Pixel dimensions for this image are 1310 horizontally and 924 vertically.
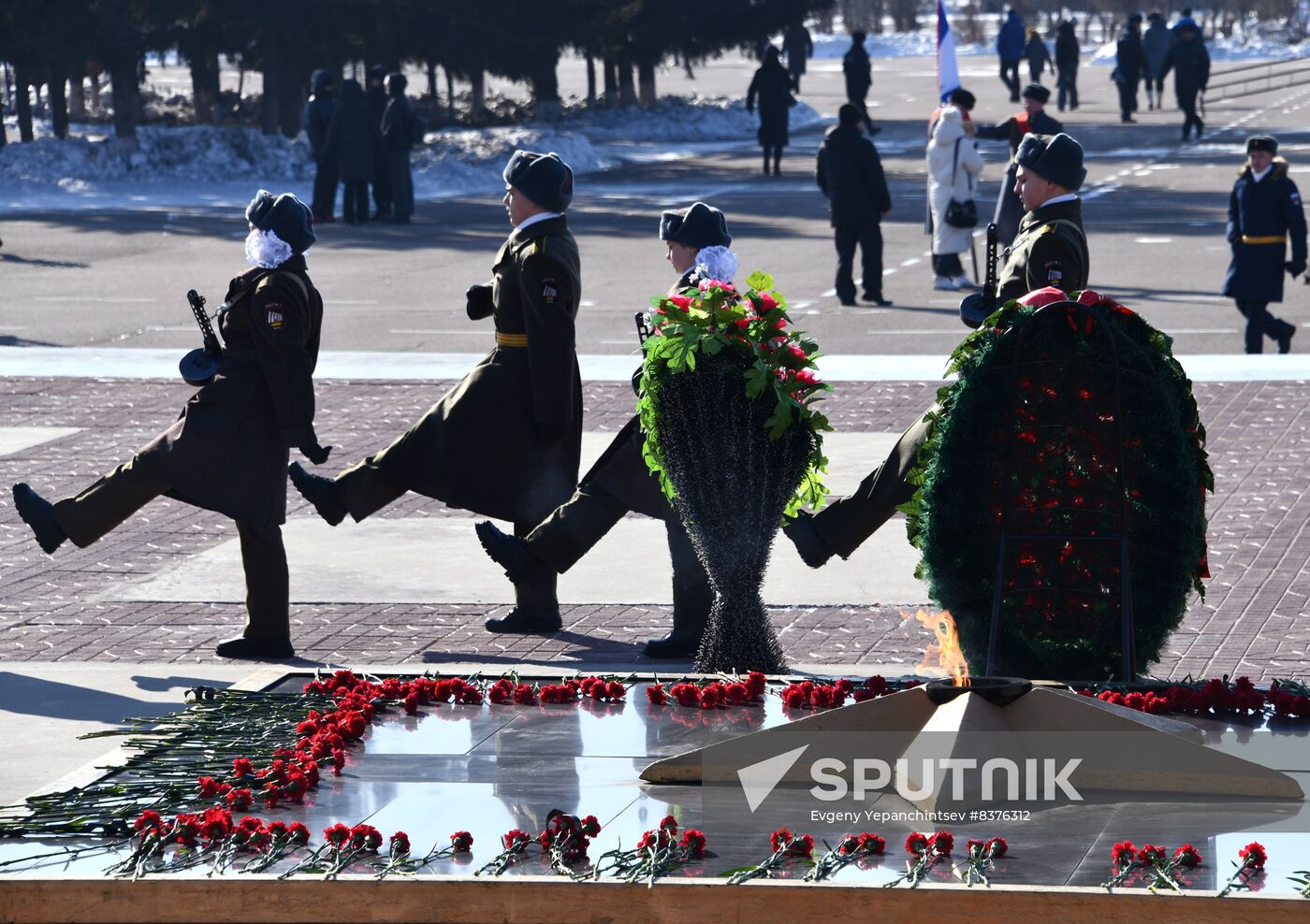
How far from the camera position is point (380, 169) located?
2755 centimetres

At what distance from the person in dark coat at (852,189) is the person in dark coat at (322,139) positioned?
34.1 feet

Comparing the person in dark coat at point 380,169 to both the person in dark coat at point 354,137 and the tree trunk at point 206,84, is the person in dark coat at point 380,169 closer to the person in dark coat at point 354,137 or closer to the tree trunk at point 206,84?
the person in dark coat at point 354,137

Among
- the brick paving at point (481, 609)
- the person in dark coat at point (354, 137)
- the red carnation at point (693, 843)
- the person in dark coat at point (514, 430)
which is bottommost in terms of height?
the brick paving at point (481, 609)

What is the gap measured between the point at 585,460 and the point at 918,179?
22.3 meters

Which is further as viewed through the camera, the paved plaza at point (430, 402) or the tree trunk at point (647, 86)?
the tree trunk at point (647, 86)

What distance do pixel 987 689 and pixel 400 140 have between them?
22379mm

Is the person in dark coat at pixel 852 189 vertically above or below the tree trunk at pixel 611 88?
below

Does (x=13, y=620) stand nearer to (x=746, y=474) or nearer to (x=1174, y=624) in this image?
(x=746, y=474)

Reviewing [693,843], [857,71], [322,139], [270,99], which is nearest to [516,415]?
[693,843]

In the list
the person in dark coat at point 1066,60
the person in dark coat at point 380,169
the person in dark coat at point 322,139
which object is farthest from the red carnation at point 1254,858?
the person in dark coat at point 1066,60

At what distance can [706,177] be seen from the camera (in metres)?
34.4

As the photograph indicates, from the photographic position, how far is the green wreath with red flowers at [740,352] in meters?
6.99

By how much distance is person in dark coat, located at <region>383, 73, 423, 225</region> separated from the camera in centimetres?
2678

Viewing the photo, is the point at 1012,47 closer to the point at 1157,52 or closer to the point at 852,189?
the point at 1157,52
